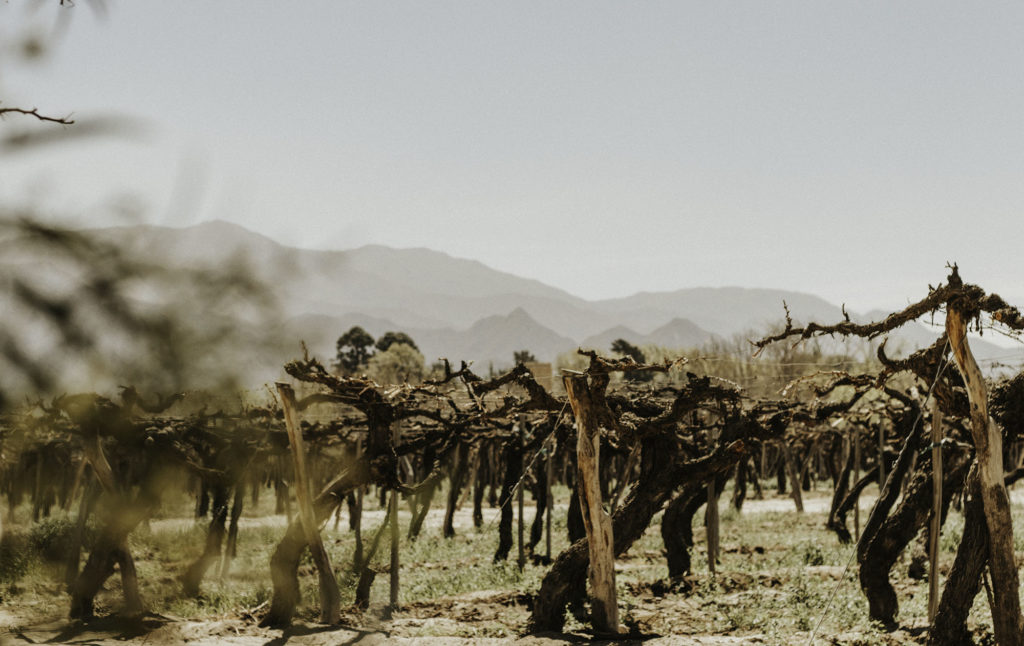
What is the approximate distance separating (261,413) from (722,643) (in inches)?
249

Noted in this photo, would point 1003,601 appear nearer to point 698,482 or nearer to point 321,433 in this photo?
point 698,482

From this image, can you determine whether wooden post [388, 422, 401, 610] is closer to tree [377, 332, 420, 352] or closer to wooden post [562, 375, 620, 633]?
wooden post [562, 375, 620, 633]

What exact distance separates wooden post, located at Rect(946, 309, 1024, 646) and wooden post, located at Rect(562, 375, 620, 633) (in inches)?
141

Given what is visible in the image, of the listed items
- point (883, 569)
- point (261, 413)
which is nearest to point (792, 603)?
point (883, 569)

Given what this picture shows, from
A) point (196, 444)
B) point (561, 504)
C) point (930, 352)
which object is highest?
point (930, 352)

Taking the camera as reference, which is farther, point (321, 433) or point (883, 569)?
point (321, 433)

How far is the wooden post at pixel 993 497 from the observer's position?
7406 mm

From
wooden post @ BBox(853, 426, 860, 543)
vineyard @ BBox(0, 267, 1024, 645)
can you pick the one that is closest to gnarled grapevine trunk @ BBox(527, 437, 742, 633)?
vineyard @ BBox(0, 267, 1024, 645)

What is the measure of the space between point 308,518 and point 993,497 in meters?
7.15

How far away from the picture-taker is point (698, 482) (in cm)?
1242

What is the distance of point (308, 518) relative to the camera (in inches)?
413

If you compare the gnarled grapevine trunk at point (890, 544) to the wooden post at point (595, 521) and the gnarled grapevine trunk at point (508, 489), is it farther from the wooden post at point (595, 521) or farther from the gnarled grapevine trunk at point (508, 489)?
the gnarled grapevine trunk at point (508, 489)

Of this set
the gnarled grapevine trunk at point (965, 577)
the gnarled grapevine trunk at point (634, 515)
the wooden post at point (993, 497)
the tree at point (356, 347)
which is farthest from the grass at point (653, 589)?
the tree at point (356, 347)

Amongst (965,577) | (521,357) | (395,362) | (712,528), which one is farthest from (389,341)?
(965,577)
